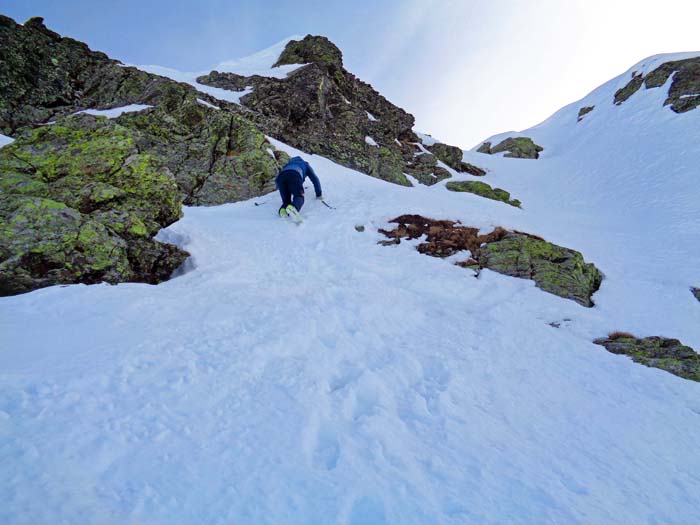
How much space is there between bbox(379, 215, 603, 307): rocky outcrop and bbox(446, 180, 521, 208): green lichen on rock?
1549cm

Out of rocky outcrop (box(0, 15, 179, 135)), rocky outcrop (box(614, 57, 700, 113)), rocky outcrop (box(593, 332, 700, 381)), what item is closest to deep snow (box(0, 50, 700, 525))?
rocky outcrop (box(593, 332, 700, 381))

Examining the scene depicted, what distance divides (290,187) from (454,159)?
30.2 m

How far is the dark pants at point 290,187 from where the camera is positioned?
47.4 feet

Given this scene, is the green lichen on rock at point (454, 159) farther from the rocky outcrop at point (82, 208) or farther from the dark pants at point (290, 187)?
the rocky outcrop at point (82, 208)

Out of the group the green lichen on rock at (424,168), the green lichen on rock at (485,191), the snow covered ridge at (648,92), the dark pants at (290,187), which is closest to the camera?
the dark pants at (290,187)

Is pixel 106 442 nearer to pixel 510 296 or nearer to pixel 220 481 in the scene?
pixel 220 481

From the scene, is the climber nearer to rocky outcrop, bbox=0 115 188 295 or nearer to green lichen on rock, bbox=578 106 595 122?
rocky outcrop, bbox=0 115 188 295

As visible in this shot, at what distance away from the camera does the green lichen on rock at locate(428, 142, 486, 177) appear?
38750mm

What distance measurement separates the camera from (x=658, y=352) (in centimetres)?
660

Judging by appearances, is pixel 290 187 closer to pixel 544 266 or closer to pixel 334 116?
pixel 544 266

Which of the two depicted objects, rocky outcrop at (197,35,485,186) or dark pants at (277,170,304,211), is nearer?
dark pants at (277,170,304,211)

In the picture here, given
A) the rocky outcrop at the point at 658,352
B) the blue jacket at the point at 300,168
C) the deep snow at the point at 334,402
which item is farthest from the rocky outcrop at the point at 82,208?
the rocky outcrop at the point at 658,352

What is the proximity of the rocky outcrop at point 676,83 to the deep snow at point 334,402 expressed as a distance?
3376 cm

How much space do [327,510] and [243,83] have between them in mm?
42174
